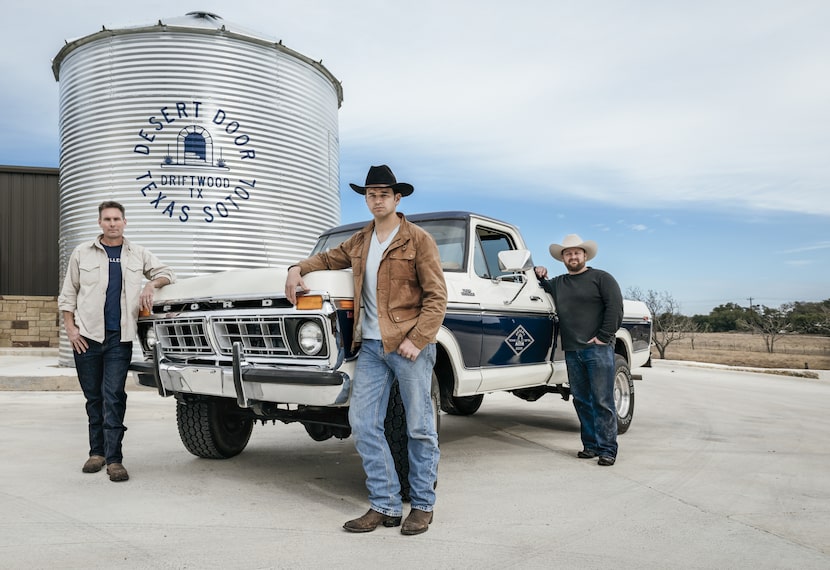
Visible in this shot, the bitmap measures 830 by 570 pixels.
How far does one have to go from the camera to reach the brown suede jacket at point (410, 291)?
360 centimetres

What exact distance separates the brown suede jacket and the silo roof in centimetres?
1027

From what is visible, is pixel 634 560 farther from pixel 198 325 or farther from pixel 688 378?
pixel 688 378

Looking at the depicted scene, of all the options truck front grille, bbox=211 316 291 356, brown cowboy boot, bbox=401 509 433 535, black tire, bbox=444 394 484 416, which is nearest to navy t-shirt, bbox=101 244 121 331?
truck front grille, bbox=211 316 291 356

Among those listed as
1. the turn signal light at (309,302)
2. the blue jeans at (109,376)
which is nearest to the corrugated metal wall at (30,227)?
the blue jeans at (109,376)

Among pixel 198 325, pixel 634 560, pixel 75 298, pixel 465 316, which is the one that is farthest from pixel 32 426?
pixel 634 560

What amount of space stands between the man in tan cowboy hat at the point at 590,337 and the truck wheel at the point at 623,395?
1283 millimetres

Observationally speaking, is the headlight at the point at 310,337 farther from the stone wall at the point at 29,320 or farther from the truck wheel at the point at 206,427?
the stone wall at the point at 29,320

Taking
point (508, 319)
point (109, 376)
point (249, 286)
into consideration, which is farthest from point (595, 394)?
point (109, 376)

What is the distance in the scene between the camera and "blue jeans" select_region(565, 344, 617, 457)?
5.52 meters

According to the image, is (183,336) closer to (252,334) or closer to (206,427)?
(252,334)

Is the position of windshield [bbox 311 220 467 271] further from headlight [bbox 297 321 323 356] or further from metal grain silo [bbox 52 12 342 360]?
metal grain silo [bbox 52 12 342 360]

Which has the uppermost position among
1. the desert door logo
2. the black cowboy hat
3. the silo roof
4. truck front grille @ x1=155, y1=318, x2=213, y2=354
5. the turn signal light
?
the silo roof

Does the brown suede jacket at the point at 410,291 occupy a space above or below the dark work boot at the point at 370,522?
above

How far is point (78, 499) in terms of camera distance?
14.2ft
